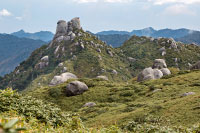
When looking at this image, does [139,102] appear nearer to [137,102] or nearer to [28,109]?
[137,102]

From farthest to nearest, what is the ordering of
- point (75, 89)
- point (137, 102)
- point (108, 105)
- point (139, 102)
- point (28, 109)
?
point (75, 89) < point (108, 105) < point (137, 102) < point (139, 102) < point (28, 109)

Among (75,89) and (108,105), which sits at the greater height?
(75,89)

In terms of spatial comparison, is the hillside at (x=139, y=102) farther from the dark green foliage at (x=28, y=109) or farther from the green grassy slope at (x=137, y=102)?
the dark green foliage at (x=28, y=109)

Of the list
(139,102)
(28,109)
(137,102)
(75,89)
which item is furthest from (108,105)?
(28,109)

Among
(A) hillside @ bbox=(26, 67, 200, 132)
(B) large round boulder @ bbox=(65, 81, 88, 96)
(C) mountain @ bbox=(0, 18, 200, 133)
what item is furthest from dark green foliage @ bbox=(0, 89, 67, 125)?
(B) large round boulder @ bbox=(65, 81, 88, 96)

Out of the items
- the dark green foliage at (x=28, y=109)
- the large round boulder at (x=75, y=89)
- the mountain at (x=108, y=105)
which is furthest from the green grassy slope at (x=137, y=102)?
the dark green foliage at (x=28, y=109)

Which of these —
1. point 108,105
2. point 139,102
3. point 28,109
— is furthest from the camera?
point 108,105

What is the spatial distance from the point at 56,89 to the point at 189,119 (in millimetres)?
49815

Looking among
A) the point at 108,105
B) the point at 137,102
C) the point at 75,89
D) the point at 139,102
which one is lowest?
the point at 108,105

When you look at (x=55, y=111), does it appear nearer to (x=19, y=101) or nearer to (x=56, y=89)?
(x=19, y=101)

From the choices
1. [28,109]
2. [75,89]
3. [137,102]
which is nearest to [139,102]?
[137,102]

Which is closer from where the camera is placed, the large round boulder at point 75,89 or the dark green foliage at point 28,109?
the dark green foliage at point 28,109

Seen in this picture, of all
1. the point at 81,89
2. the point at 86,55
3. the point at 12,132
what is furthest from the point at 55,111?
the point at 86,55

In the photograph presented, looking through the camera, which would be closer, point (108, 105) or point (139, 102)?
point (139, 102)
